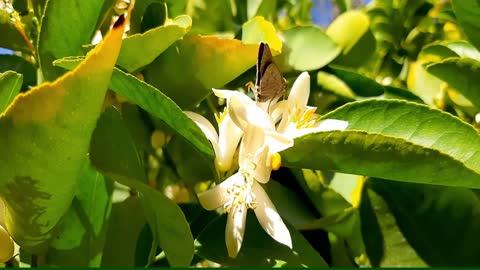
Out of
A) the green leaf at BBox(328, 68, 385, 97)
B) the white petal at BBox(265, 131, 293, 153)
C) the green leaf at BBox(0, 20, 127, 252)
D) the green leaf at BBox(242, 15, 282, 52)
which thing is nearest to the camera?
the green leaf at BBox(0, 20, 127, 252)

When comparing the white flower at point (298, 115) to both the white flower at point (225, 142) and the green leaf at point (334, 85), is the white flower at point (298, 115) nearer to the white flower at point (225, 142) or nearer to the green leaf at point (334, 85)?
the white flower at point (225, 142)

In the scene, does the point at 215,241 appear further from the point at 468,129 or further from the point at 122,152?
the point at 468,129

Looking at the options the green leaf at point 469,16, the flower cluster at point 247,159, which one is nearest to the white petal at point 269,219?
the flower cluster at point 247,159

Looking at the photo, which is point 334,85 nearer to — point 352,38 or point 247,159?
point 352,38

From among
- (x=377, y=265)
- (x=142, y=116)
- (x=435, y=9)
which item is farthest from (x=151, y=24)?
(x=435, y=9)

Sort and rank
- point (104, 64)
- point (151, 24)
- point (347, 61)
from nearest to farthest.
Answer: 1. point (104, 64)
2. point (151, 24)
3. point (347, 61)

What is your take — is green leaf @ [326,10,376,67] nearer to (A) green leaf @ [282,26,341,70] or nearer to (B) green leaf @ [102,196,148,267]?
(A) green leaf @ [282,26,341,70]

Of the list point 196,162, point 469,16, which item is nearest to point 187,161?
point 196,162

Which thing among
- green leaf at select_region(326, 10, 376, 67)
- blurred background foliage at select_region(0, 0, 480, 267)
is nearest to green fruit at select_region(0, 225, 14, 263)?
blurred background foliage at select_region(0, 0, 480, 267)
